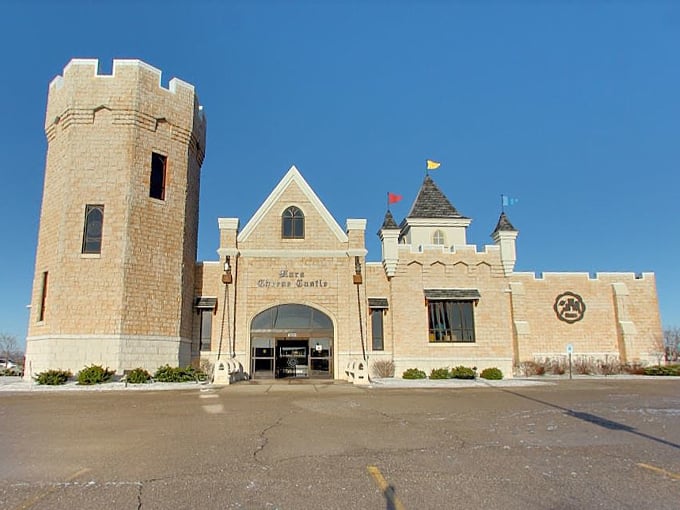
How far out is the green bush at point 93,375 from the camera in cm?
1909

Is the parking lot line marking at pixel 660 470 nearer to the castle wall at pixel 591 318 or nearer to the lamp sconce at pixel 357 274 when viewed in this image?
the lamp sconce at pixel 357 274

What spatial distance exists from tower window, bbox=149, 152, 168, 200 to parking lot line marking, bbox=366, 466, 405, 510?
→ 19.8 m

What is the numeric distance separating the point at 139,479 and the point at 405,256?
69.5 feet

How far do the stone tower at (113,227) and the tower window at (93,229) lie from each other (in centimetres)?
4

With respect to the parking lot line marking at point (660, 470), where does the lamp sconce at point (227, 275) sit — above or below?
above

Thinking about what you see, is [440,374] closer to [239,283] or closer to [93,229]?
[239,283]

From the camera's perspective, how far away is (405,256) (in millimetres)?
26062

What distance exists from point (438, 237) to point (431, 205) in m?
2.36

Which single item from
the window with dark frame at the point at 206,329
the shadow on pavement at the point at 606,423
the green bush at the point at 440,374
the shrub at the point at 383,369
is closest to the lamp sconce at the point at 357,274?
the shrub at the point at 383,369

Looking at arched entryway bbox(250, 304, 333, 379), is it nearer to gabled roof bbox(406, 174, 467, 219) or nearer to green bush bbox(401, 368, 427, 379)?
green bush bbox(401, 368, 427, 379)

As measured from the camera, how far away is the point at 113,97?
22391 mm

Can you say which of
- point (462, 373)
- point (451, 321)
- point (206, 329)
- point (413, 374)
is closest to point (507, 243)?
point (451, 321)

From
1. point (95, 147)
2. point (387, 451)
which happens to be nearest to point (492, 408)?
point (387, 451)

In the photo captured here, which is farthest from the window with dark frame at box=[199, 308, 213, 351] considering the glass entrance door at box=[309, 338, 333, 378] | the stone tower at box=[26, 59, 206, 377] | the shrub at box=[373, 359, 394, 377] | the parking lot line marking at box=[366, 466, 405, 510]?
the parking lot line marking at box=[366, 466, 405, 510]
